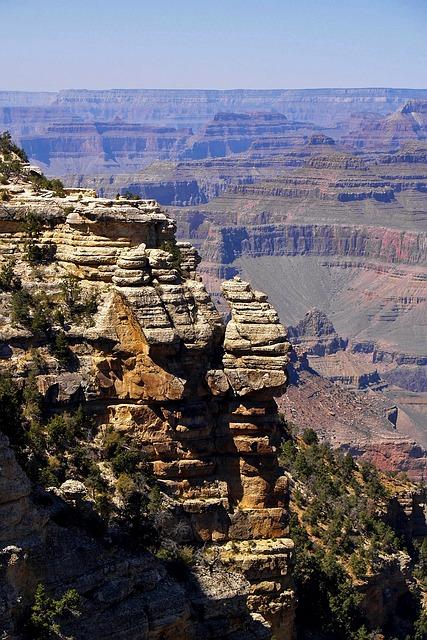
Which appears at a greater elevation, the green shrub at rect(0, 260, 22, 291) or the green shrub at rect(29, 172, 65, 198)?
the green shrub at rect(29, 172, 65, 198)

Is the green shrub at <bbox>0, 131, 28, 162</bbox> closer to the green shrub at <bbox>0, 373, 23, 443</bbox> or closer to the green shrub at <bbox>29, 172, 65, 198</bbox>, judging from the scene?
the green shrub at <bbox>29, 172, 65, 198</bbox>

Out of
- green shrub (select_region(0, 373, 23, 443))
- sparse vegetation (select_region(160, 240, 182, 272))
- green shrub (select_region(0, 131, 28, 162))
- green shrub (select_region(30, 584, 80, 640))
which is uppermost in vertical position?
green shrub (select_region(0, 131, 28, 162))

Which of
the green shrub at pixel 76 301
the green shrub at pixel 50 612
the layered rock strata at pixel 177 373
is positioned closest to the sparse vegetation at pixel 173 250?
the layered rock strata at pixel 177 373

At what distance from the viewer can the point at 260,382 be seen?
34000 millimetres

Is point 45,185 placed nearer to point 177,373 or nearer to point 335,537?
point 177,373

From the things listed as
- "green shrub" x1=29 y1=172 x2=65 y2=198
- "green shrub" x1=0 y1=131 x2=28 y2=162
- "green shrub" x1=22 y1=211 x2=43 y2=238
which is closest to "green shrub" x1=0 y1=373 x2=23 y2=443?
"green shrub" x1=22 y1=211 x2=43 y2=238

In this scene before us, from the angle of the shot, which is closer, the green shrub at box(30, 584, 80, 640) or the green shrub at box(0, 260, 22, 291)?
the green shrub at box(30, 584, 80, 640)

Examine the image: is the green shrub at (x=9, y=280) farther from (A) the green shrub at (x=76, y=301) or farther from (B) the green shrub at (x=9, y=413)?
(B) the green shrub at (x=9, y=413)

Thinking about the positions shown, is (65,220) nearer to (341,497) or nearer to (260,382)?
(260,382)

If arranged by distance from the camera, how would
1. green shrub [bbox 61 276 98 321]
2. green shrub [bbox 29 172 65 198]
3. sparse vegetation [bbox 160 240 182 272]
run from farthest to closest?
green shrub [bbox 29 172 65 198] < sparse vegetation [bbox 160 240 182 272] < green shrub [bbox 61 276 98 321]

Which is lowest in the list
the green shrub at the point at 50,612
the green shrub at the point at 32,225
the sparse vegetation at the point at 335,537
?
Answer: the sparse vegetation at the point at 335,537

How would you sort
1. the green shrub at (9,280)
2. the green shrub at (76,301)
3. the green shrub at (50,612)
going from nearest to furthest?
the green shrub at (50,612), the green shrub at (76,301), the green shrub at (9,280)

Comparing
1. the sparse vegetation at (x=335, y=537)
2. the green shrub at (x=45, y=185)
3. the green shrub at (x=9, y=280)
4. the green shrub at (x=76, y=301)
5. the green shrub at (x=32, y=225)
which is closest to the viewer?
the green shrub at (x=76, y=301)

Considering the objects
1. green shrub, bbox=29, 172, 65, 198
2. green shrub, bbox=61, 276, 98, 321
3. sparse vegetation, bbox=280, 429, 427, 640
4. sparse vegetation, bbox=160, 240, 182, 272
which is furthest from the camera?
sparse vegetation, bbox=280, 429, 427, 640
